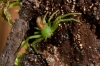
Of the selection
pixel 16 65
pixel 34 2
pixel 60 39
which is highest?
pixel 34 2

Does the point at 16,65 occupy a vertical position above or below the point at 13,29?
below

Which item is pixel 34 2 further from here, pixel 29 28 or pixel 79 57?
pixel 79 57

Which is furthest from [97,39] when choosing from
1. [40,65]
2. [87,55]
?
[40,65]

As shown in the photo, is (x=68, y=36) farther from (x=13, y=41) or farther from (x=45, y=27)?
(x=13, y=41)

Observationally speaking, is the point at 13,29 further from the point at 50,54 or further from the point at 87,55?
the point at 87,55

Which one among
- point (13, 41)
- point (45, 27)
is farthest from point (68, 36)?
point (13, 41)

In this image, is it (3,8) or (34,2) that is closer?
(34,2)

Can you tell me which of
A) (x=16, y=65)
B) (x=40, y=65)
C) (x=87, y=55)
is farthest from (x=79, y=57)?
(x=16, y=65)
